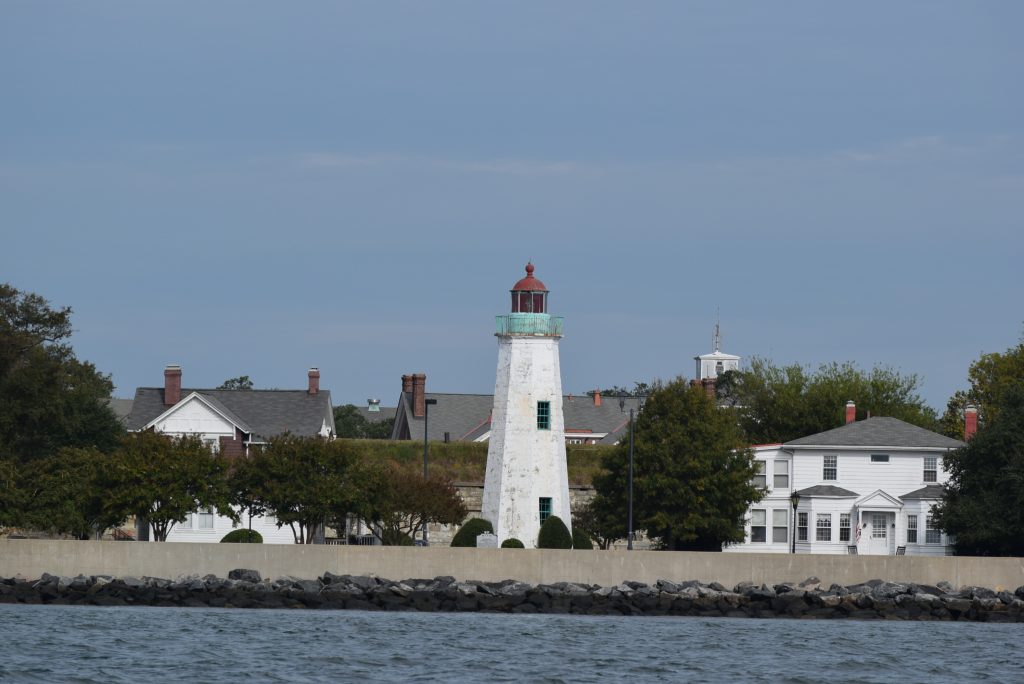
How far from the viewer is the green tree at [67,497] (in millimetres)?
57562

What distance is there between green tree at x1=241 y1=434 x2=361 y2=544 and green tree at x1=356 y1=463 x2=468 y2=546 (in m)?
0.76

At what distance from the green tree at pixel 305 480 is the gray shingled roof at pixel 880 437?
1984 centimetres

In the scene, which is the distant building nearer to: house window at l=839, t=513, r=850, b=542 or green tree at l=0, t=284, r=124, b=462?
green tree at l=0, t=284, r=124, b=462

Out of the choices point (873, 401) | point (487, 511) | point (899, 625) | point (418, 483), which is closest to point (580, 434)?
point (873, 401)

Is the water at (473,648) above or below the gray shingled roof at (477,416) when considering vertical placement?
below

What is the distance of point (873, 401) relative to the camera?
91.7 m

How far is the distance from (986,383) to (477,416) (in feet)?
87.3

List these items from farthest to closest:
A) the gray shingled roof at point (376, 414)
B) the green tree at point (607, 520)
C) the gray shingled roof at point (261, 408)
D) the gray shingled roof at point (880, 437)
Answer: the gray shingled roof at point (376, 414)
the gray shingled roof at point (261, 408)
the gray shingled roof at point (880, 437)
the green tree at point (607, 520)

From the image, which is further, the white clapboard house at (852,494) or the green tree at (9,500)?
the white clapboard house at (852,494)

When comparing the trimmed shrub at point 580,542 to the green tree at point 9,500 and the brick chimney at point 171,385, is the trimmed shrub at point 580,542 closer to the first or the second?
the green tree at point 9,500

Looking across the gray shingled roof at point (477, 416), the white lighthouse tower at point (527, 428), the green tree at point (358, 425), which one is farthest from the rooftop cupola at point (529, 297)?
the green tree at point (358, 425)

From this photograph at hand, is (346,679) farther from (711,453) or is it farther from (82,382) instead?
(82,382)

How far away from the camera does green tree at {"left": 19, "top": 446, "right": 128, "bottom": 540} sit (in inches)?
2266

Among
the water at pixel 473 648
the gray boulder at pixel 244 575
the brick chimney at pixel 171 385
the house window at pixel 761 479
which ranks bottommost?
the water at pixel 473 648
